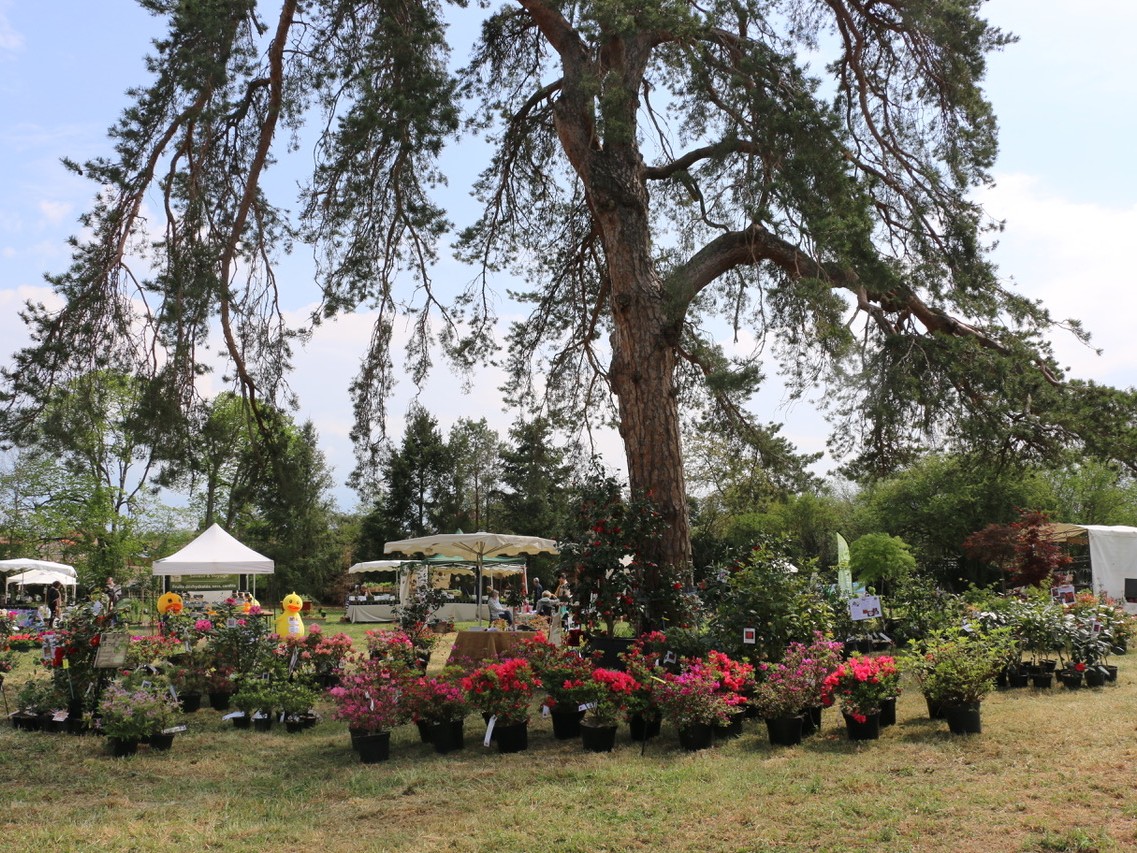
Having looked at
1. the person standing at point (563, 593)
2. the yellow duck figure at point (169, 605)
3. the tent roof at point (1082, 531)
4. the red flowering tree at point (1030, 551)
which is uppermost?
the tent roof at point (1082, 531)

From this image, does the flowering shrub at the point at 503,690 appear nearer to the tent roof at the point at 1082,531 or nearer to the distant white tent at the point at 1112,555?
the tent roof at the point at 1082,531

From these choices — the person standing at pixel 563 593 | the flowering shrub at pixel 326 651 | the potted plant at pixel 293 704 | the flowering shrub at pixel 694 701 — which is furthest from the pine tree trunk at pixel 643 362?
the flowering shrub at pixel 326 651

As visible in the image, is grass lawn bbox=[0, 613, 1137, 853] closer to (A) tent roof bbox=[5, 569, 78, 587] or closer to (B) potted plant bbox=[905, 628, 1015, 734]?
(B) potted plant bbox=[905, 628, 1015, 734]

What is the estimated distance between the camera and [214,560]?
18.9 metres

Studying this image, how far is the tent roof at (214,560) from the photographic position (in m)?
18.4

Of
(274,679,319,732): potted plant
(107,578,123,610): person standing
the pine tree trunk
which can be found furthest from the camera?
the pine tree trunk

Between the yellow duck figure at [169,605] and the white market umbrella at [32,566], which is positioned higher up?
the white market umbrella at [32,566]

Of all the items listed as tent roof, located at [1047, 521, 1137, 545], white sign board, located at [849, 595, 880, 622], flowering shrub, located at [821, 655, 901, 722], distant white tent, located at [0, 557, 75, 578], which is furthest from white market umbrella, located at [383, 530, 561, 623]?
distant white tent, located at [0, 557, 75, 578]

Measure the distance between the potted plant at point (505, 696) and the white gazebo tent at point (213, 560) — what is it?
1370 cm

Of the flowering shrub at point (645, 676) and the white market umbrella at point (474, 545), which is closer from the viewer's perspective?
the flowering shrub at point (645, 676)

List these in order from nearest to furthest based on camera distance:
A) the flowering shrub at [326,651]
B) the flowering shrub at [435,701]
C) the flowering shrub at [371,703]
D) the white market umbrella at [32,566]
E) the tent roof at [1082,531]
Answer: the flowering shrub at [371,703], the flowering shrub at [435,701], the flowering shrub at [326,651], the tent roof at [1082,531], the white market umbrella at [32,566]

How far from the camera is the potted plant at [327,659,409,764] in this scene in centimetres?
636

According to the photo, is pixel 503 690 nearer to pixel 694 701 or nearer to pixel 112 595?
pixel 694 701

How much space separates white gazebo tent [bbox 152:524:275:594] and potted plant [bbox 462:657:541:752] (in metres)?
13.7
